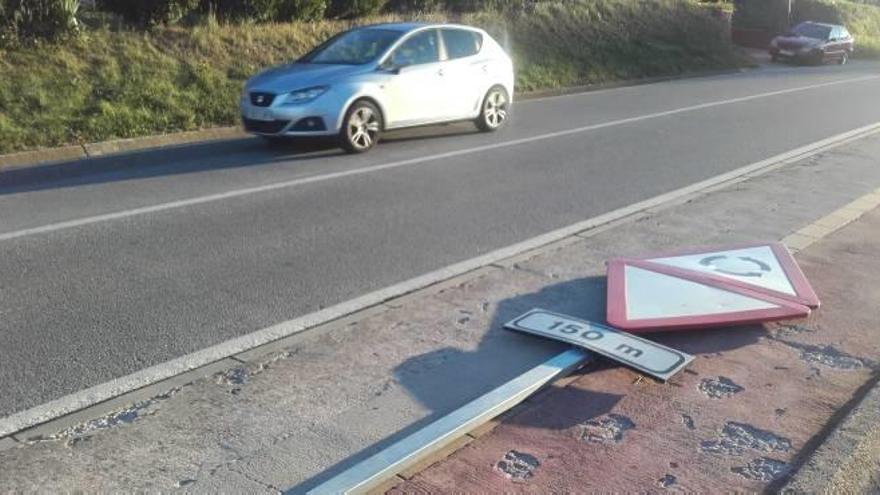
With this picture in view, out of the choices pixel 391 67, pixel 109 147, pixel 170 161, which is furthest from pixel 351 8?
pixel 170 161

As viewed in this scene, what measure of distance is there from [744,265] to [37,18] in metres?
11.6

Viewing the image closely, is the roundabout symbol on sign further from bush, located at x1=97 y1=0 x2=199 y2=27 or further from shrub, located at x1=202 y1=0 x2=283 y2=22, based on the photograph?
shrub, located at x1=202 y1=0 x2=283 y2=22

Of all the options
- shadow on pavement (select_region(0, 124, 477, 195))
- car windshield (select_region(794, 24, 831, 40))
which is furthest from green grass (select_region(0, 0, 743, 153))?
car windshield (select_region(794, 24, 831, 40))

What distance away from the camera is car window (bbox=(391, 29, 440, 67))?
12297 mm

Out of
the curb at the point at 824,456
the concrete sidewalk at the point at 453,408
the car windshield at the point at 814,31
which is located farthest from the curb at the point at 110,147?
the car windshield at the point at 814,31

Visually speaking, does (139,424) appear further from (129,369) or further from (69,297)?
(69,297)

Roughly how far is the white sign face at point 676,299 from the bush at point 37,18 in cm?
1117

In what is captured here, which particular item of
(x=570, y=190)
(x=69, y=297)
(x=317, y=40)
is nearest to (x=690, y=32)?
(x=317, y=40)

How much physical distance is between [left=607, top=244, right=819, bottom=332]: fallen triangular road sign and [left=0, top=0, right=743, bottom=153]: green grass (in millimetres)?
8156

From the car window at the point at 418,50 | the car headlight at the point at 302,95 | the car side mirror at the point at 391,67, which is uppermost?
the car window at the point at 418,50

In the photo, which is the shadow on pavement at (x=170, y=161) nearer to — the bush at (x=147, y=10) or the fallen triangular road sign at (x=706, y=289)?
the bush at (x=147, y=10)

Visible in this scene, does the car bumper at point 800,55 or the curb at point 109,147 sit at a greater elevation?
the curb at point 109,147

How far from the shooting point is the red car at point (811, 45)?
35.4 meters

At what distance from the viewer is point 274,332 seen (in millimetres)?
5398
